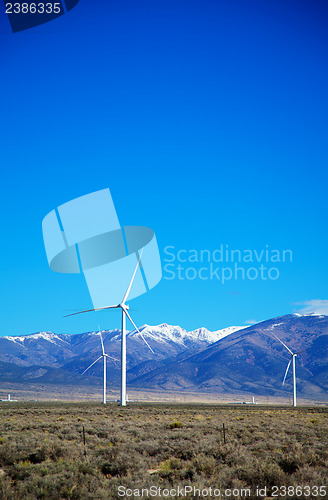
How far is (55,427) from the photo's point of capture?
34500mm

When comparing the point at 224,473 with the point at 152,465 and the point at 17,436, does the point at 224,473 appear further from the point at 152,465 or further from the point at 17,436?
the point at 17,436

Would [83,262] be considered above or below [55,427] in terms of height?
above

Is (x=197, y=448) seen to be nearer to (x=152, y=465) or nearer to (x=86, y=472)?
(x=152, y=465)

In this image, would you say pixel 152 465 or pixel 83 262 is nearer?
pixel 152 465

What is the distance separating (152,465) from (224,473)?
13.7ft

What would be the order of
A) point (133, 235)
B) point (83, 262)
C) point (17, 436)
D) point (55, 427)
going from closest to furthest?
point (17, 436) → point (55, 427) → point (133, 235) → point (83, 262)

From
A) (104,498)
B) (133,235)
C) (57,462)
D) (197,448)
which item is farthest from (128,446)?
(133,235)

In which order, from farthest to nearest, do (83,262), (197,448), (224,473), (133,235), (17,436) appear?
(83,262), (133,235), (17,436), (197,448), (224,473)

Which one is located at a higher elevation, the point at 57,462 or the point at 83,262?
the point at 83,262

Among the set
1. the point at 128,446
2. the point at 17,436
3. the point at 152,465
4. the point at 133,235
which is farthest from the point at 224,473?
the point at 133,235

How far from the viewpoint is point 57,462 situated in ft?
63.4

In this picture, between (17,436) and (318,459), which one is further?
(17,436)

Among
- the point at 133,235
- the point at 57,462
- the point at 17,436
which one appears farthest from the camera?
the point at 133,235

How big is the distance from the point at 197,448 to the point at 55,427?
50.9 feet
